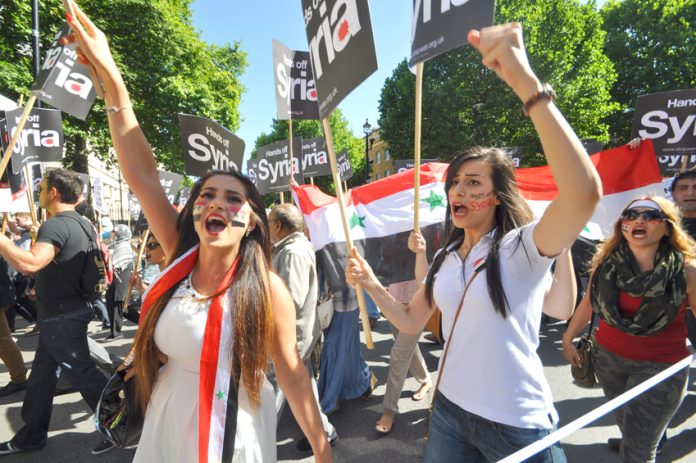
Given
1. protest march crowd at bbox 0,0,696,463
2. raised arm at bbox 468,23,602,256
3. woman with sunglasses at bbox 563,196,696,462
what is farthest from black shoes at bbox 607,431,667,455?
raised arm at bbox 468,23,602,256

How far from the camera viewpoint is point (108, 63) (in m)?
1.62

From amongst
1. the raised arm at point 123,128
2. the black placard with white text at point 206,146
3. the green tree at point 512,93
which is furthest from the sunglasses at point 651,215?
the green tree at point 512,93

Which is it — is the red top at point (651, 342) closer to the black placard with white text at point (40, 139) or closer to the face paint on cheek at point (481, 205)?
the face paint on cheek at point (481, 205)

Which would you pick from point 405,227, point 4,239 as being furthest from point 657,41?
point 4,239

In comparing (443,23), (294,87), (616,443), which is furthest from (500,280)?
(294,87)

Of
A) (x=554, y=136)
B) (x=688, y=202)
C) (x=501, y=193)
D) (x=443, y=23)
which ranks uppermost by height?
(x=443, y=23)

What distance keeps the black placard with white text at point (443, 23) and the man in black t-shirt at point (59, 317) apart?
2.87 meters

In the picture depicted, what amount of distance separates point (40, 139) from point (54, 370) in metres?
3.76

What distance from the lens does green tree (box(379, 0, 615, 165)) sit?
17719mm

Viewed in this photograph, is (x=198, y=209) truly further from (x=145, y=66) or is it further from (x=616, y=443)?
(x=145, y=66)

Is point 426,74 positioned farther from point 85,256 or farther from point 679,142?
point 85,256

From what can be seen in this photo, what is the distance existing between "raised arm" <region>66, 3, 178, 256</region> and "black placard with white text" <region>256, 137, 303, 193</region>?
13.1ft

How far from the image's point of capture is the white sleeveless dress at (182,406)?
1.44 meters

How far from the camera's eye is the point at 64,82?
12.6 ft
